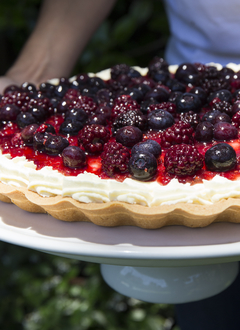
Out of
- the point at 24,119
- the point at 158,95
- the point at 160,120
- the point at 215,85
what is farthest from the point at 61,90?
the point at 215,85

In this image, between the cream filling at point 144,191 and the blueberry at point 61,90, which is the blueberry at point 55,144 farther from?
the blueberry at point 61,90

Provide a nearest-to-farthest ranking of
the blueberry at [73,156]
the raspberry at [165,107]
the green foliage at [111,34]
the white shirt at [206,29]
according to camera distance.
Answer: the blueberry at [73,156], the raspberry at [165,107], the white shirt at [206,29], the green foliage at [111,34]

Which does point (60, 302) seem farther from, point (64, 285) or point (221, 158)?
point (221, 158)

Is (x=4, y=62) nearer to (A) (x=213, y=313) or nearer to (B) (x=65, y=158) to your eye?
(B) (x=65, y=158)

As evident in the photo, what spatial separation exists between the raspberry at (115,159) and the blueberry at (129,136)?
76 millimetres

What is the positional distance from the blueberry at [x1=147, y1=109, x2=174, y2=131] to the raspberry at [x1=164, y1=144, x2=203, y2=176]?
227 millimetres

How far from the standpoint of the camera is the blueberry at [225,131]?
3.97 feet

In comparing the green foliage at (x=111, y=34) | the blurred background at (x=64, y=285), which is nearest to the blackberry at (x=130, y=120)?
Result: the blurred background at (x=64, y=285)

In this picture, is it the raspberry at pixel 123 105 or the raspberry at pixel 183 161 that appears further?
the raspberry at pixel 123 105

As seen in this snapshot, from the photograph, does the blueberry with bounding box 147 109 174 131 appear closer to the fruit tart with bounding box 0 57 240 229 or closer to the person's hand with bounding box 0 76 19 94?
the fruit tart with bounding box 0 57 240 229

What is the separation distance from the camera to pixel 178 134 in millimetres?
1173

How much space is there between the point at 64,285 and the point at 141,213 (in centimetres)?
158

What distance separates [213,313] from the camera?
1472 mm

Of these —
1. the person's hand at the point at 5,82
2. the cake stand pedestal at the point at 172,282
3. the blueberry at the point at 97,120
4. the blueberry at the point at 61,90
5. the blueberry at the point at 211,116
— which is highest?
the blueberry at the point at 211,116
